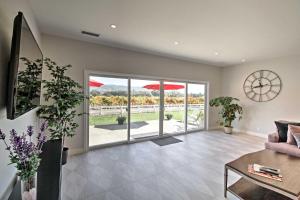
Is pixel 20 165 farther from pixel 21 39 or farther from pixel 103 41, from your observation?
pixel 103 41

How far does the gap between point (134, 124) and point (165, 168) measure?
1869mm

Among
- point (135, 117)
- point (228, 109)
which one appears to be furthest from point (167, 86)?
point (228, 109)

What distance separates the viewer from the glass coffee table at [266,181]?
1.64 meters

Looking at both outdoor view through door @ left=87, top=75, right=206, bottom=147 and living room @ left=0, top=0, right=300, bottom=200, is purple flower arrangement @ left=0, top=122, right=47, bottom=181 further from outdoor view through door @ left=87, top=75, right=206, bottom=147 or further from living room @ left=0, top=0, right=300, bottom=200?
outdoor view through door @ left=87, top=75, right=206, bottom=147

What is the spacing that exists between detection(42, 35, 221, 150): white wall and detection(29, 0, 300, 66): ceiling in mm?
212

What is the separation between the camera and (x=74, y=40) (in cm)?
350

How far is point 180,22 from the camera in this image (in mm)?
2672

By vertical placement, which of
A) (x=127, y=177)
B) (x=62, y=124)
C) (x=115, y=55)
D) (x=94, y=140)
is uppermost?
(x=115, y=55)

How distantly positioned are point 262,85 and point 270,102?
629mm

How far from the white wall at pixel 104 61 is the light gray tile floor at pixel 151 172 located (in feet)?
3.28

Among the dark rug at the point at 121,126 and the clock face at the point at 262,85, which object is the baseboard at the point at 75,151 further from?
the clock face at the point at 262,85

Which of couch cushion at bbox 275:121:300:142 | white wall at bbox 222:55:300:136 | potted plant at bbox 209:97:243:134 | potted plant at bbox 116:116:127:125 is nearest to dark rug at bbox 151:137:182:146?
potted plant at bbox 116:116:127:125

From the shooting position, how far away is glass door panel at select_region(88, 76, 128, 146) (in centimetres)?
385

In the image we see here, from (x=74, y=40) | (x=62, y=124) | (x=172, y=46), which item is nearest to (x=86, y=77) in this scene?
(x=74, y=40)
